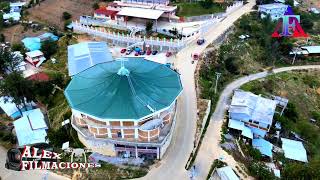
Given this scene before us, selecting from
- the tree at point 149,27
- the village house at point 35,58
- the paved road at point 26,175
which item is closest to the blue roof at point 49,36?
the village house at point 35,58

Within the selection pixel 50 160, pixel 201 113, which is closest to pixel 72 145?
pixel 50 160

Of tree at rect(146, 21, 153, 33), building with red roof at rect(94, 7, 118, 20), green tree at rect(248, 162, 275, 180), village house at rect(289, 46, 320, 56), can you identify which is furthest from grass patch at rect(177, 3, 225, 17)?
green tree at rect(248, 162, 275, 180)

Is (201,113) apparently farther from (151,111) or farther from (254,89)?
(254,89)

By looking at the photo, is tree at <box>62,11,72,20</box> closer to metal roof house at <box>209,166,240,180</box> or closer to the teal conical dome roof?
the teal conical dome roof

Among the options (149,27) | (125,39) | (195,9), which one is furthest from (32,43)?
(195,9)

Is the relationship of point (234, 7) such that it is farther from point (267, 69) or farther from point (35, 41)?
point (35, 41)

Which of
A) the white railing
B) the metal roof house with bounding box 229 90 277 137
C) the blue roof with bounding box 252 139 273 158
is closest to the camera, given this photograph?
the blue roof with bounding box 252 139 273 158

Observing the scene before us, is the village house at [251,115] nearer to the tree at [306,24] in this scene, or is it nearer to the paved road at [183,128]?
the paved road at [183,128]
